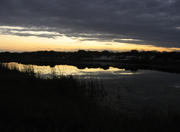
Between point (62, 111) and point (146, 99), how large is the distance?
660 cm

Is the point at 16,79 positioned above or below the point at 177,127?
above

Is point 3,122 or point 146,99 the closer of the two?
point 3,122

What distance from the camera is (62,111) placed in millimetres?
5836

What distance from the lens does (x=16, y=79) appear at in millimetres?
11680

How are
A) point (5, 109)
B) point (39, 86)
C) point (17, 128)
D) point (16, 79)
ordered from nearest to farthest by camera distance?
point (17, 128)
point (5, 109)
point (39, 86)
point (16, 79)

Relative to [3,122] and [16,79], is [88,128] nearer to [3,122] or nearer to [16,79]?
[3,122]

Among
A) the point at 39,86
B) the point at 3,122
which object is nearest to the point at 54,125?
the point at 3,122

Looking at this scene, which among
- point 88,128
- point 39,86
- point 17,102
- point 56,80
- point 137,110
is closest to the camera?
point 88,128

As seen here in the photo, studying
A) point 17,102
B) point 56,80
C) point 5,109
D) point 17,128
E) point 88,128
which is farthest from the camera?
point 56,80

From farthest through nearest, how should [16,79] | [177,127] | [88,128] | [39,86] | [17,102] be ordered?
[16,79], [39,86], [17,102], [177,127], [88,128]

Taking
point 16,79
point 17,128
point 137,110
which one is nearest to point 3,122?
point 17,128

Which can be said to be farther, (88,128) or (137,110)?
(137,110)

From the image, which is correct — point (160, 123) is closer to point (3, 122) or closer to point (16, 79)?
point (3, 122)

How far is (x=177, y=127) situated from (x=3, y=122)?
5701 mm
